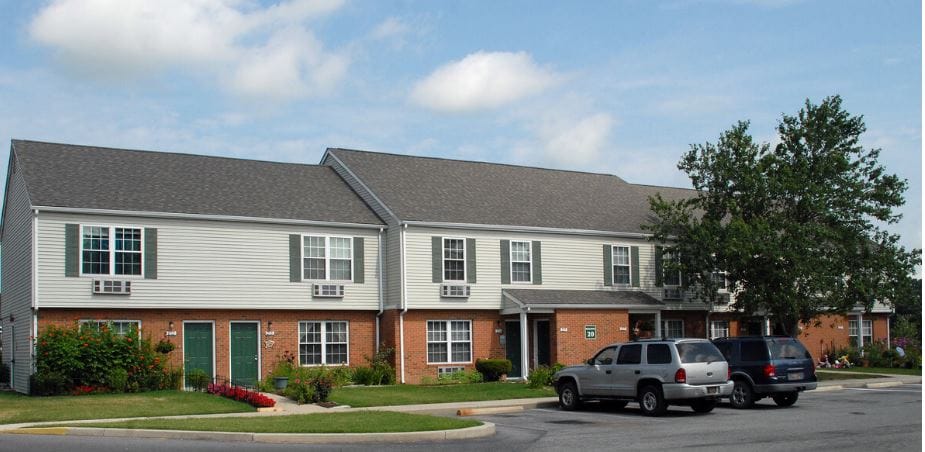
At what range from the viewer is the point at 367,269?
33.2m

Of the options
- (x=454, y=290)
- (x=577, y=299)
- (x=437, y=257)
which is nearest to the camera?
(x=437, y=257)

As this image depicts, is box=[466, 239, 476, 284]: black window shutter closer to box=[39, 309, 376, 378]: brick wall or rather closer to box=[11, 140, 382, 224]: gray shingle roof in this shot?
box=[11, 140, 382, 224]: gray shingle roof

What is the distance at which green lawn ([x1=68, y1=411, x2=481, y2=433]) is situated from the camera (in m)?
17.9

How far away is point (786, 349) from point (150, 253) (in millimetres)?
17802

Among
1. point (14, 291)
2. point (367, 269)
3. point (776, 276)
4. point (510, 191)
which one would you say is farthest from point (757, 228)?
point (14, 291)

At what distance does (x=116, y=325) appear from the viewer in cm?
2912

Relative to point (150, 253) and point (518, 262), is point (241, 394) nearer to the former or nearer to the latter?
point (150, 253)

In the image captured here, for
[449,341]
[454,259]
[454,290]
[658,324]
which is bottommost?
[449,341]

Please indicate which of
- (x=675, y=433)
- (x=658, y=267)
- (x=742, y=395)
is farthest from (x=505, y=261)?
(x=675, y=433)

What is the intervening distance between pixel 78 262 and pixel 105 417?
8.39m

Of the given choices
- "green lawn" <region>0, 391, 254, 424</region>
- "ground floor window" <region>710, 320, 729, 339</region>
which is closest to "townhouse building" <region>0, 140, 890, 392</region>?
"ground floor window" <region>710, 320, 729, 339</region>

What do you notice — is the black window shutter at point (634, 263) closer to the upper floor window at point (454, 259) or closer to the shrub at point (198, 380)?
the upper floor window at point (454, 259)

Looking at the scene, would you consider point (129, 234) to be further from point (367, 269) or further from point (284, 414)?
point (284, 414)

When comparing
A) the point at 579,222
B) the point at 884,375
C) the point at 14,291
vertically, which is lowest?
the point at 884,375
